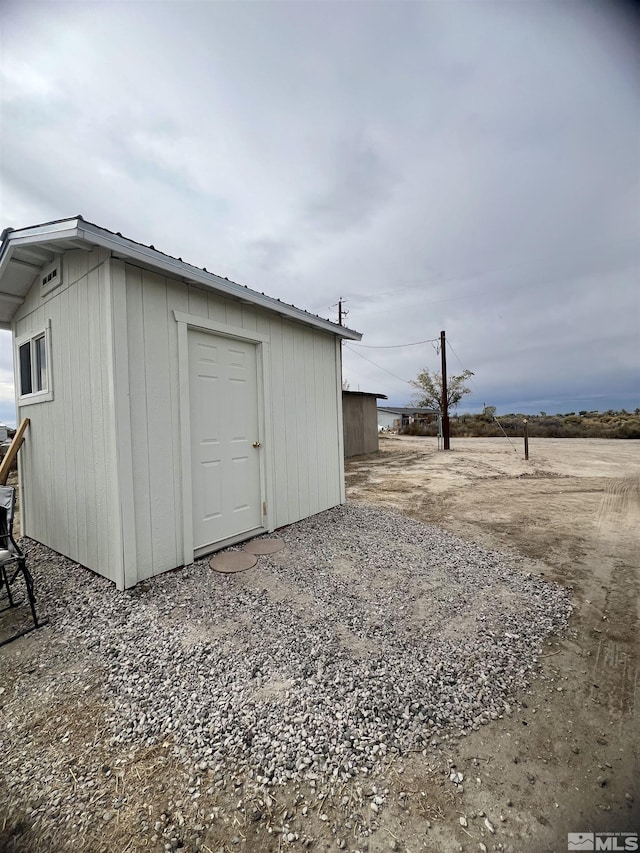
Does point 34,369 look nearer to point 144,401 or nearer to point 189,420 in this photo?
point 144,401

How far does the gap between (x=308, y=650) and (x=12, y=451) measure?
3.98m

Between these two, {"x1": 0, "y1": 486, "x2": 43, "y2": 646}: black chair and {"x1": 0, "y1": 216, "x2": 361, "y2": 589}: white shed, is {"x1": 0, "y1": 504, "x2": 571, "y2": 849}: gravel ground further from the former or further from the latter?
{"x1": 0, "y1": 216, "x2": 361, "y2": 589}: white shed

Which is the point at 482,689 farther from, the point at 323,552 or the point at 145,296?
the point at 145,296

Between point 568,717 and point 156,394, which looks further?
point 156,394

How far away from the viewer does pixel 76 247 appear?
2945mm

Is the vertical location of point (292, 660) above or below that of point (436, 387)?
below

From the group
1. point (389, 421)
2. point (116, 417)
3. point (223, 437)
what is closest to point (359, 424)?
point (223, 437)

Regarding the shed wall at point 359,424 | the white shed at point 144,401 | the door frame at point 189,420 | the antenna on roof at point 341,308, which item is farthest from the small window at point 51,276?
the antenna on roof at point 341,308

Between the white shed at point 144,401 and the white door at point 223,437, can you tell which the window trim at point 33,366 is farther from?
the white door at point 223,437

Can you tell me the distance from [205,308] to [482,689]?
3.55 m

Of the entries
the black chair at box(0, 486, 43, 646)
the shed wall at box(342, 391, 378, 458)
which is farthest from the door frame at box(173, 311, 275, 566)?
the shed wall at box(342, 391, 378, 458)

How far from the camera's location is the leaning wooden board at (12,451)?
363 cm

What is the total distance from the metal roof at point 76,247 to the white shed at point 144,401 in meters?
0.01

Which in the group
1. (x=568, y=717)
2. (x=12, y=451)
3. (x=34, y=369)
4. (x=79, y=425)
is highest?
(x=34, y=369)
